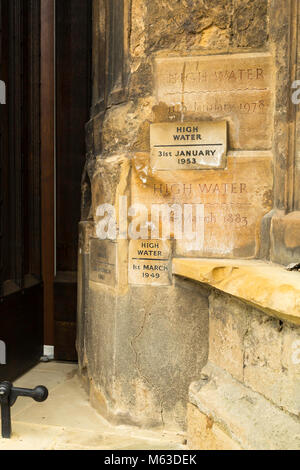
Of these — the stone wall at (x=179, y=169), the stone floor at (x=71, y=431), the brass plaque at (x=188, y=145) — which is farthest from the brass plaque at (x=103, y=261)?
the stone floor at (x=71, y=431)

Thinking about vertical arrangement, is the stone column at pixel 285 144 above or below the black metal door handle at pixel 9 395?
above

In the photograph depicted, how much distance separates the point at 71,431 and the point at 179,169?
1.51 meters

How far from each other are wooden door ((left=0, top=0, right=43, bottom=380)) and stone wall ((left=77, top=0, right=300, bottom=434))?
2.56 ft

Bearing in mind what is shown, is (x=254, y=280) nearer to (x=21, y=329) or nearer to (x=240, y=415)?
(x=240, y=415)

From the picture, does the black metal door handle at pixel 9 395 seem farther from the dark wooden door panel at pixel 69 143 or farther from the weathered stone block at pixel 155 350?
the dark wooden door panel at pixel 69 143

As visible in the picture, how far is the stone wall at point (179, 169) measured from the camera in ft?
8.43

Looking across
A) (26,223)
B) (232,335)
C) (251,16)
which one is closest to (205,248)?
(232,335)

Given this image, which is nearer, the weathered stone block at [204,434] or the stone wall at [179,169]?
the weathered stone block at [204,434]

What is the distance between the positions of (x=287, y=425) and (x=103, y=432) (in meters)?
1.13

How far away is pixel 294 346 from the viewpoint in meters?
1.95

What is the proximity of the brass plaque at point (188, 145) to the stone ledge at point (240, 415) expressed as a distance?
1.06 meters

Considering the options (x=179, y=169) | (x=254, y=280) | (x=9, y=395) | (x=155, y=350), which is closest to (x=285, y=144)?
(x=179, y=169)

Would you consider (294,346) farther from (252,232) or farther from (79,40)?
(79,40)
